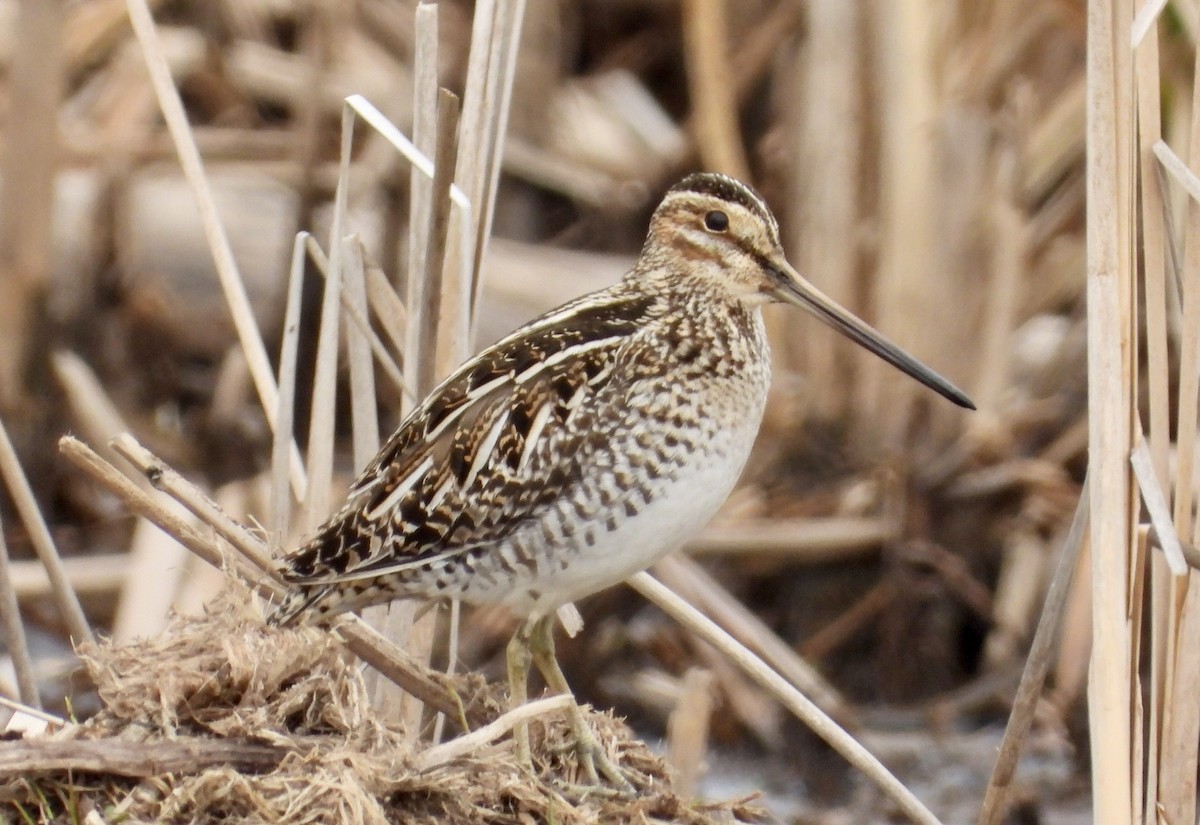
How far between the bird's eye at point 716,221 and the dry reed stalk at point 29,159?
249cm

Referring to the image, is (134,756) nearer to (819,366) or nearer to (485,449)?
(485,449)

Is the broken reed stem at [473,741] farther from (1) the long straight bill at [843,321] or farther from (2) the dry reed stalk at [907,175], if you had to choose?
(2) the dry reed stalk at [907,175]

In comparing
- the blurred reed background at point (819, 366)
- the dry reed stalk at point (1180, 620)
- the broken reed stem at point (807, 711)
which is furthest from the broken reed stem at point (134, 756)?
the blurred reed background at point (819, 366)

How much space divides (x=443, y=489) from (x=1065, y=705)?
2.54 metres

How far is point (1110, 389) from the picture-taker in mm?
2697

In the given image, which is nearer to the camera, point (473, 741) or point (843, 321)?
point (473, 741)

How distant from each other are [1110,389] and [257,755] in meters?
1.27

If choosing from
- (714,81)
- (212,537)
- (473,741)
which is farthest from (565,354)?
(714,81)

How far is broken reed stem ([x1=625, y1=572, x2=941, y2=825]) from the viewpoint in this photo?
10.2 feet

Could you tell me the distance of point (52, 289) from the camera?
5.70 meters

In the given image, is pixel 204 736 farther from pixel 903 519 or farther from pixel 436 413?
pixel 903 519

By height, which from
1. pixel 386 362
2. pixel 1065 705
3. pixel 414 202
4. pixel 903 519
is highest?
pixel 414 202

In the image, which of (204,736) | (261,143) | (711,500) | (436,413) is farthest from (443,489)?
(261,143)

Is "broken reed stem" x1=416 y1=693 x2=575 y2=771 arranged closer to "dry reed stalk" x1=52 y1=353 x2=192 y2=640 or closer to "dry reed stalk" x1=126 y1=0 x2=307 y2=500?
"dry reed stalk" x1=126 y1=0 x2=307 y2=500
